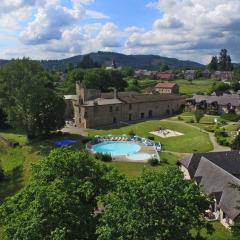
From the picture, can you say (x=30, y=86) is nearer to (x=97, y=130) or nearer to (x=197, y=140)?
(x=97, y=130)

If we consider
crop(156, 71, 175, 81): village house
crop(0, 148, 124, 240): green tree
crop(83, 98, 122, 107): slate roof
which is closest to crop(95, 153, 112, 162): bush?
crop(0, 148, 124, 240): green tree

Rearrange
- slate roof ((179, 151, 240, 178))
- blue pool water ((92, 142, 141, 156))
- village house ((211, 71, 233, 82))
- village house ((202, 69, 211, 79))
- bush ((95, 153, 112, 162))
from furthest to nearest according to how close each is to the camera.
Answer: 1. village house ((202, 69, 211, 79))
2. village house ((211, 71, 233, 82))
3. blue pool water ((92, 142, 141, 156))
4. bush ((95, 153, 112, 162))
5. slate roof ((179, 151, 240, 178))

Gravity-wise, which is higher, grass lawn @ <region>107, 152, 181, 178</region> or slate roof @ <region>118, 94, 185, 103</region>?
slate roof @ <region>118, 94, 185, 103</region>

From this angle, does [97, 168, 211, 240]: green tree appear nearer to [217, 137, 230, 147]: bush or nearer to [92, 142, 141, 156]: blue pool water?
[92, 142, 141, 156]: blue pool water

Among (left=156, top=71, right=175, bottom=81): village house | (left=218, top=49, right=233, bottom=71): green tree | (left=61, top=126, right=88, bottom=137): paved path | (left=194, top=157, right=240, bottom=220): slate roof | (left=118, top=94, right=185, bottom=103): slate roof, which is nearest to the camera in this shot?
(left=194, top=157, right=240, bottom=220): slate roof

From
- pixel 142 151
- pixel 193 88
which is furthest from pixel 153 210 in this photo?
pixel 193 88

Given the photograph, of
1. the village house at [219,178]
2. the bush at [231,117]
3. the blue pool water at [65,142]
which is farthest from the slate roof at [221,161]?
the bush at [231,117]

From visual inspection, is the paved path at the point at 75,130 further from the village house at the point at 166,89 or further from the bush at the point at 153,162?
the village house at the point at 166,89

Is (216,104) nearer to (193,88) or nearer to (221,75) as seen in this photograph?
(193,88)
